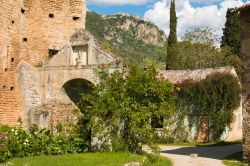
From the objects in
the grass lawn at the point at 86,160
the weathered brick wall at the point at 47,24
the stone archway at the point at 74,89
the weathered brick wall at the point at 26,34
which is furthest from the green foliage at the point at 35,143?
the weathered brick wall at the point at 47,24

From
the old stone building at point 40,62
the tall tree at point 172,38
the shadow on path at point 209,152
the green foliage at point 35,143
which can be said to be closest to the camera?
the green foliage at point 35,143

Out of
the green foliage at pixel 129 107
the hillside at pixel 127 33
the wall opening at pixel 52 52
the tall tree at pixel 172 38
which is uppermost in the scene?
the hillside at pixel 127 33

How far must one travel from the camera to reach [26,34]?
22.6 m

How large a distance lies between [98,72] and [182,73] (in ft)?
58.1

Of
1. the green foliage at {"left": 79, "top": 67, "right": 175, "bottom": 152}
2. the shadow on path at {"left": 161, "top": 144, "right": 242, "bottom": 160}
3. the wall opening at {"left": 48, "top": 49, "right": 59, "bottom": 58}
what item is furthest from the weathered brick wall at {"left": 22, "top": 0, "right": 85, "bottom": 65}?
the shadow on path at {"left": 161, "top": 144, "right": 242, "bottom": 160}

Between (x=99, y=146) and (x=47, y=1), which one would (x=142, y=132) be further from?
(x=47, y=1)

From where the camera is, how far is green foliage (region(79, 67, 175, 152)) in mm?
16031

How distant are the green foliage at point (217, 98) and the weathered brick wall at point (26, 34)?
11.3 meters

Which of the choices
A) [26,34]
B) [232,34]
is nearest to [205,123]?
[26,34]

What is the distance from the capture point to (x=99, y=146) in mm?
16891

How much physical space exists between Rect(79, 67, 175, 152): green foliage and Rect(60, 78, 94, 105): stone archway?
4797 mm

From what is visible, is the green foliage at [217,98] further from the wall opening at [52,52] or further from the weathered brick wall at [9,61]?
the weathered brick wall at [9,61]

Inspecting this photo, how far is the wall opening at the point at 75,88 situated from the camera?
21.4m

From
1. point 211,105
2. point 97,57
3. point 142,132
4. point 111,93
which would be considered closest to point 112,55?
point 97,57
